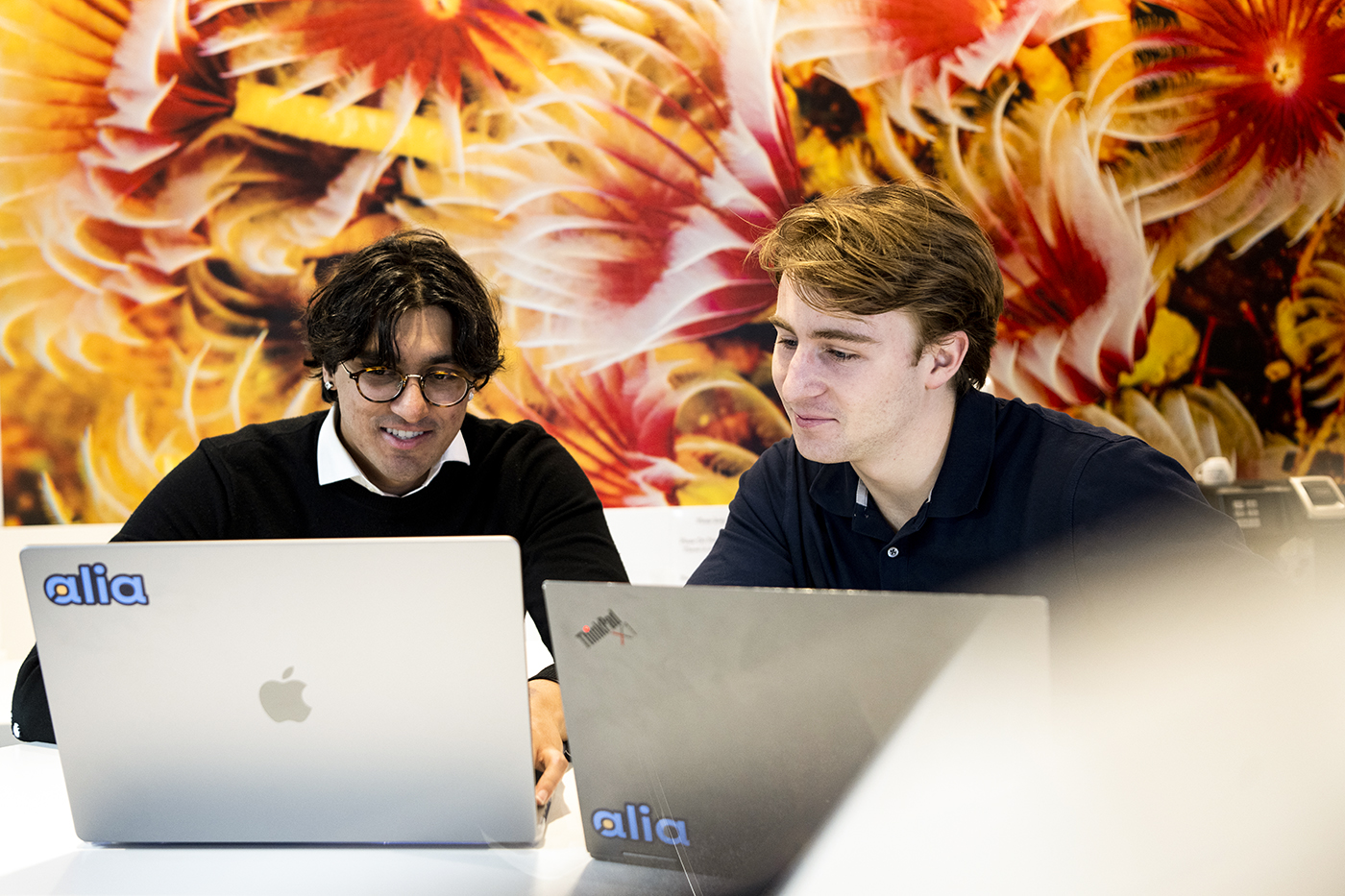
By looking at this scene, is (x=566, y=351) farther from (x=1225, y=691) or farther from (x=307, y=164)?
(x=1225, y=691)

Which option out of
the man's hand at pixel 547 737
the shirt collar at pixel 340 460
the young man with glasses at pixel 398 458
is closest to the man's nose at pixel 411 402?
the young man with glasses at pixel 398 458

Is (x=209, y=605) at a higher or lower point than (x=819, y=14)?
lower

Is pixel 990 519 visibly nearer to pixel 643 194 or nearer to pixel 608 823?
pixel 608 823

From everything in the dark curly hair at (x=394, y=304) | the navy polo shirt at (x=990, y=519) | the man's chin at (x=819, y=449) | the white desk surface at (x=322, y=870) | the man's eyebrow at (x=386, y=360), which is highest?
the dark curly hair at (x=394, y=304)

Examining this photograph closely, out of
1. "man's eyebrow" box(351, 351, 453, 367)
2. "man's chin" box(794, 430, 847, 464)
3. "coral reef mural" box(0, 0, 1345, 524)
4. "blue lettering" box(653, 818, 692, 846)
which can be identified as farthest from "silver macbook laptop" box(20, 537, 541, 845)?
"coral reef mural" box(0, 0, 1345, 524)

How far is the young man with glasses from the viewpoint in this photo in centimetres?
162

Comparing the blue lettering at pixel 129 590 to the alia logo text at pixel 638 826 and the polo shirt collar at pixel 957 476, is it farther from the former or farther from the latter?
the polo shirt collar at pixel 957 476

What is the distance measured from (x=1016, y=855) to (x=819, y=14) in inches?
105

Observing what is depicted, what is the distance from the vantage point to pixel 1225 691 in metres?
0.90

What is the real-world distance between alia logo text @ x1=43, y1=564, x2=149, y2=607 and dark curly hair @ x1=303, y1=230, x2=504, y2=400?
76 centimetres

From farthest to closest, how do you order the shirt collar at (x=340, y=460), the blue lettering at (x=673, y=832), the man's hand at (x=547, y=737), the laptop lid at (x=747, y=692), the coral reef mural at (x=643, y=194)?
the coral reef mural at (x=643, y=194)
the shirt collar at (x=340, y=460)
the man's hand at (x=547, y=737)
the blue lettering at (x=673, y=832)
the laptop lid at (x=747, y=692)

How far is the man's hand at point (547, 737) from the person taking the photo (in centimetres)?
110

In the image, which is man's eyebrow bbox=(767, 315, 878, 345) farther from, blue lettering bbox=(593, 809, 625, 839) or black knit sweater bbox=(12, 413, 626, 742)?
blue lettering bbox=(593, 809, 625, 839)

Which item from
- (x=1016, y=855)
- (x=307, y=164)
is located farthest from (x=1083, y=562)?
(x=307, y=164)
